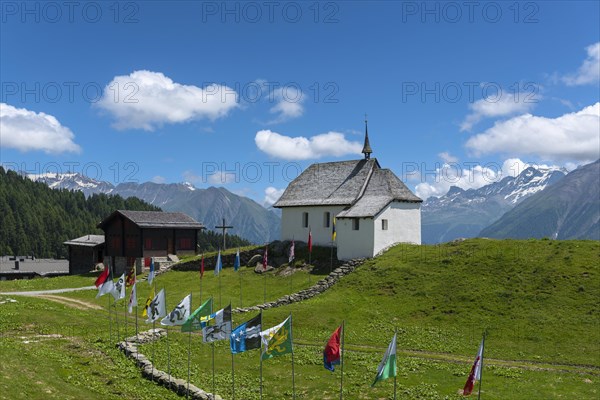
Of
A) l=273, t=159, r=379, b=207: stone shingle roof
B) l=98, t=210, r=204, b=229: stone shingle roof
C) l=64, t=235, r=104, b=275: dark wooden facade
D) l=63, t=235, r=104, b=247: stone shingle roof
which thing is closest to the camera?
l=273, t=159, r=379, b=207: stone shingle roof

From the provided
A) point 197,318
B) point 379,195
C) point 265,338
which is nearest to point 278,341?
point 265,338

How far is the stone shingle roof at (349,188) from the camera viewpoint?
2382 inches

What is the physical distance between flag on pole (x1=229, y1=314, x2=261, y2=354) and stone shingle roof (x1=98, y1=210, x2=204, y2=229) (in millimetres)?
56129

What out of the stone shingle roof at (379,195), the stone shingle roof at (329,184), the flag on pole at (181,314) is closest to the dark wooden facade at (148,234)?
the stone shingle roof at (329,184)

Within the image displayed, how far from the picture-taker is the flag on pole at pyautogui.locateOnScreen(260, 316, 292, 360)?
2212cm

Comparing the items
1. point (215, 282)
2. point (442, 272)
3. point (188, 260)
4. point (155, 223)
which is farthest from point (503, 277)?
point (155, 223)

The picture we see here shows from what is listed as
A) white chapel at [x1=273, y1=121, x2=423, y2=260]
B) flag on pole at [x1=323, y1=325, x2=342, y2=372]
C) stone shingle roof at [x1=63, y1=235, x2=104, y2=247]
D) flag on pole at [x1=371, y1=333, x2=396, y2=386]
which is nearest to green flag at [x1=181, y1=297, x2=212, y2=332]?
flag on pole at [x1=323, y1=325, x2=342, y2=372]

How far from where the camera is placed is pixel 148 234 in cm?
7725

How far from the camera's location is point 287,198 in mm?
70875

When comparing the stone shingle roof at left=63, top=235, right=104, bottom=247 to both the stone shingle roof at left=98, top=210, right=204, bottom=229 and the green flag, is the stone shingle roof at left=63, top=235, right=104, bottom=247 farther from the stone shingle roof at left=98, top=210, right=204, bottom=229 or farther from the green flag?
the green flag

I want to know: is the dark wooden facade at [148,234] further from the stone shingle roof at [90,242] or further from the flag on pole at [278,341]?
the flag on pole at [278,341]

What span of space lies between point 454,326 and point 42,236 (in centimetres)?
18934

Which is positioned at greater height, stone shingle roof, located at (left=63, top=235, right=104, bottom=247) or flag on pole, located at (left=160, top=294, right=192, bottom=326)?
stone shingle roof, located at (left=63, top=235, right=104, bottom=247)

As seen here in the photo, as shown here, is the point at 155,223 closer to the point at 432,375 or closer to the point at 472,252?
the point at 472,252
